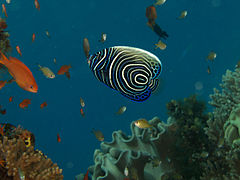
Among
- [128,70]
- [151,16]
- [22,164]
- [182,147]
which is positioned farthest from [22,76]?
[151,16]

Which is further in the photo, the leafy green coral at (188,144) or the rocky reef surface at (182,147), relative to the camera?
the leafy green coral at (188,144)

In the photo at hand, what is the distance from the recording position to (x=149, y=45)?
36.9 metres

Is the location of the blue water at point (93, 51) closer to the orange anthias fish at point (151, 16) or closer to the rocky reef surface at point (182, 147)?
the orange anthias fish at point (151, 16)

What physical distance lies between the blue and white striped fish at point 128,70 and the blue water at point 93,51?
105ft

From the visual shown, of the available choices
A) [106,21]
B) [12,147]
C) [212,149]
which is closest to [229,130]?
[212,149]

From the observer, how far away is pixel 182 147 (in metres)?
4.54

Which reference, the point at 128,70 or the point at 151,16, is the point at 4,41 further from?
the point at 128,70

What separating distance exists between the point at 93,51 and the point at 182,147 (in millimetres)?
31570

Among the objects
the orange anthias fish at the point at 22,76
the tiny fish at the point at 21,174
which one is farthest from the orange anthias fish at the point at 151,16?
the tiny fish at the point at 21,174

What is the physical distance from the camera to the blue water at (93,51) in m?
33.7

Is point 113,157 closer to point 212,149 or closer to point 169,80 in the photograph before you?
point 212,149

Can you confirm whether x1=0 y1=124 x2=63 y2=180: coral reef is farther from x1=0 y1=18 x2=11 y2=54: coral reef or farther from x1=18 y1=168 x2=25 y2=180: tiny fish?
x1=0 y1=18 x2=11 y2=54: coral reef

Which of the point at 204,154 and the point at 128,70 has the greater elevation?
the point at 128,70

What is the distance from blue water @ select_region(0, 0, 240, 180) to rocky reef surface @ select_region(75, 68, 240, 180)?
28.3 metres
